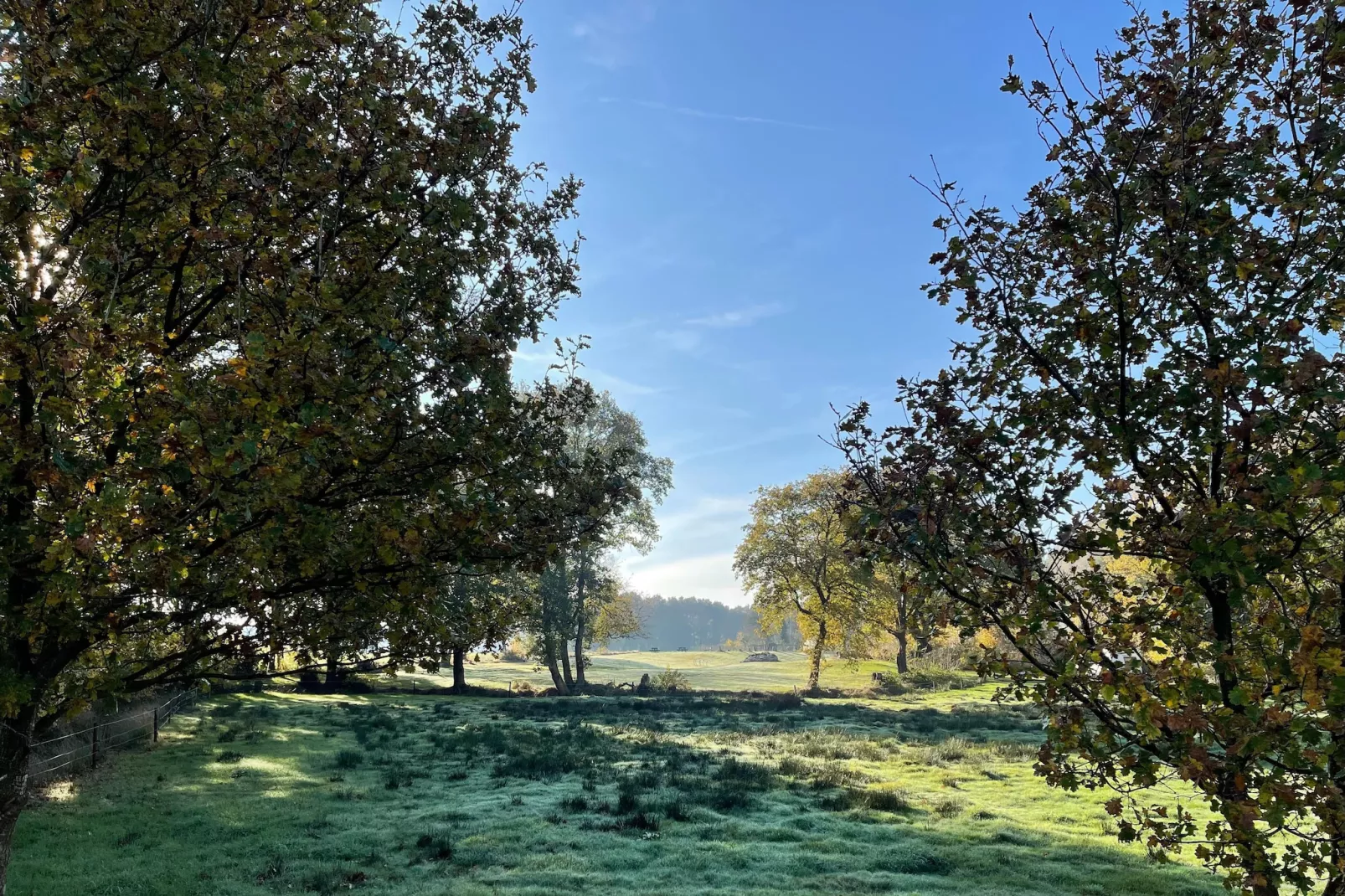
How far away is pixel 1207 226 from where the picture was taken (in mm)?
5180

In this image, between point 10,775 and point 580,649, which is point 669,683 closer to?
point 580,649

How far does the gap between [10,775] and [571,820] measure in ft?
32.7

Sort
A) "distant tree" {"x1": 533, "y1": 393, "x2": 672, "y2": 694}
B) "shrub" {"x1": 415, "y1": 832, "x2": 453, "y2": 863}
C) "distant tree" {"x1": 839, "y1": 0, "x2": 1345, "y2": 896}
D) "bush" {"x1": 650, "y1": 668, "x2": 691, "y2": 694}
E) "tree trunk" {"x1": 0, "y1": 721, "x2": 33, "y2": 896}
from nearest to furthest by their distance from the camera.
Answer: "distant tree" {"x1": 839, "y1": 0, "x2": 1345, "y2": 896} → "tree trunk" {"x1": 0, "y1": 721, "x2": 33, "y2": 896} → "shrub" {"x1": 415, "y1": 832, "x2": 453, "y2": 863} → "distant tree" {"x1": 533, "y1": 393, "x2": 672, "y2": 694} → "bush" {"x1": 650, "y1": 668, "x2": 691, "y2": 694}

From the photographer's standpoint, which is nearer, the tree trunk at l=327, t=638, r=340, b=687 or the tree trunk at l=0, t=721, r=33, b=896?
the tree trunk at l=0, t=721, r=33, b=896

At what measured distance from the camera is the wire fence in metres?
16.4

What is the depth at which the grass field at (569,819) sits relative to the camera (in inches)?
446

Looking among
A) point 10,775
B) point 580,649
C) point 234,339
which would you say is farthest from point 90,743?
point 580,649

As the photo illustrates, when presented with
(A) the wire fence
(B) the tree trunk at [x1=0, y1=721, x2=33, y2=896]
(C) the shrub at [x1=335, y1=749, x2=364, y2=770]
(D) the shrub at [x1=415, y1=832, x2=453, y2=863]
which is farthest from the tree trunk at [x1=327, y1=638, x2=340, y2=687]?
(C) the shrub at [x1=335, y1=749, x2=364, y2=770]

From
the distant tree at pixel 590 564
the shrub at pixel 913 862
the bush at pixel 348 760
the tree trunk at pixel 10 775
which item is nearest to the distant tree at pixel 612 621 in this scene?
the distant tree at pixel 590 564

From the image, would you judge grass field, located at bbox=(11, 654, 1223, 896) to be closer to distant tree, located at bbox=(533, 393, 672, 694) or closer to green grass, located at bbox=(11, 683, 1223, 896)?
green grass, located at bbox=(11, 683, 1223, 896)

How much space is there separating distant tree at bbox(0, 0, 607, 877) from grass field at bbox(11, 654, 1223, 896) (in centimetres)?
566

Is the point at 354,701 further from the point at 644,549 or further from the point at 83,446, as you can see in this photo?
the point at 83,446

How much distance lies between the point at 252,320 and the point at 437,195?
8.14 ft

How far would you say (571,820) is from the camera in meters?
14.8
